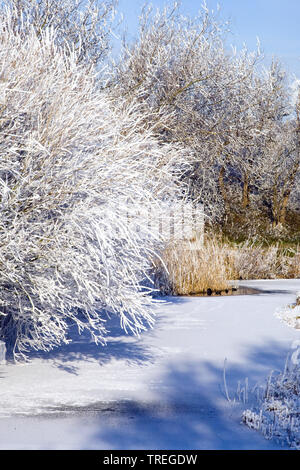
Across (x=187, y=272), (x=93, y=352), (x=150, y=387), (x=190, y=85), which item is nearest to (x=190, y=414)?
(x=150, y=387)

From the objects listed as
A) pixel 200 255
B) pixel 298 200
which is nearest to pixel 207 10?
pixel 200 255

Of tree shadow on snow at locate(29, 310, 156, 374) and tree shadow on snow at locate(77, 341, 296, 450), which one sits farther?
tree shadow on snow at locate(29, 310, 156, 374)

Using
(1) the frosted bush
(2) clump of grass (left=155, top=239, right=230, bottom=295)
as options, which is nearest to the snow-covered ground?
(1) the frosted bush

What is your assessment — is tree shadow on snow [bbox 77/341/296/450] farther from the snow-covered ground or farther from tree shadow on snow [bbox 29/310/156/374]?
tree shadow on snow [bbox 29/310/156/374]

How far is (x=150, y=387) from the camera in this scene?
471 cm

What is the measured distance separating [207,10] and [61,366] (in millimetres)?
10306

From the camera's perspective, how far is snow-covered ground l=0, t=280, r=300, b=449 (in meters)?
3.58

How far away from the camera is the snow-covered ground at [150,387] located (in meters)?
3.58

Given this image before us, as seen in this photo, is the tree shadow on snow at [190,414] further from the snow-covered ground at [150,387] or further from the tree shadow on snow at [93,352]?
the tree shadow on snow at [93,352]

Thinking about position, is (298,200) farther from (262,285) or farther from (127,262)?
(127,262)

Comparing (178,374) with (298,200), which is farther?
(298,200)

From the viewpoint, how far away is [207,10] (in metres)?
13.1

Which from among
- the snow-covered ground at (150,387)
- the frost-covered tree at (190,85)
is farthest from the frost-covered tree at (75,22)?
the snow-covered ground at (150,387)

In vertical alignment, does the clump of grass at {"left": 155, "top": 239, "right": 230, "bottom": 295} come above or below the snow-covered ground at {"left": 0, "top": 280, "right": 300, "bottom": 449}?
above
